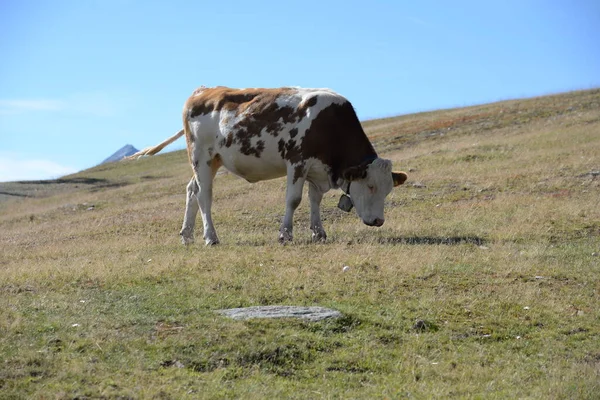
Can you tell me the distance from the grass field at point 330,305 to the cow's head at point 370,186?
59cm

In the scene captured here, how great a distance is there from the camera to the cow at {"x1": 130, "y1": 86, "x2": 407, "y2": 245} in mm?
16891

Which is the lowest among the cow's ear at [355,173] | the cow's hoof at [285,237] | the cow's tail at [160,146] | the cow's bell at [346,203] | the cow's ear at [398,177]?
the cow's hoof at [285,237]

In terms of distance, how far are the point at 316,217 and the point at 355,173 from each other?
1.36m

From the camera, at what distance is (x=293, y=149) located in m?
16.9

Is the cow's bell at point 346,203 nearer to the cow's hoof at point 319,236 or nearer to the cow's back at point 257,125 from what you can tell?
the cow's hoof at point 319,236

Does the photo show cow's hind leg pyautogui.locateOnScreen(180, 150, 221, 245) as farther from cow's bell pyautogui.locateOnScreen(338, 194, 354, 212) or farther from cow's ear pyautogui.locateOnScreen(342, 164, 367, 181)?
cow's ear pyautogui.locateOnScreen(342, 164, 367, 181)

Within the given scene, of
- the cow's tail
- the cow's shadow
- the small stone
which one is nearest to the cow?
the cow's shadow

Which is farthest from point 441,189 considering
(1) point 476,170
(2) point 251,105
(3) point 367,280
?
(3) point 367,280

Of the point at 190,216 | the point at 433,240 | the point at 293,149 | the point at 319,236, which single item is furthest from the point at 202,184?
the point at 433,240

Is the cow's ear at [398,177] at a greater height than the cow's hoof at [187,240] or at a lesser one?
greater

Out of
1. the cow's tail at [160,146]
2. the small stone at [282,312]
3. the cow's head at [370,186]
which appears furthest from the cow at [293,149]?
the small stone at [282,312]

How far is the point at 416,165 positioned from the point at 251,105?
15709 millimetres

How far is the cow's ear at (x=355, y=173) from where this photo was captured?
54.9ft

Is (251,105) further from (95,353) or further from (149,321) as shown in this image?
(95,353)
